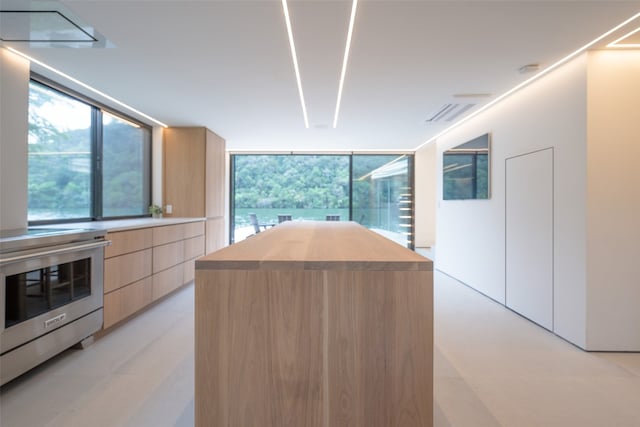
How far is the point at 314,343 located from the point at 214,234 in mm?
5111

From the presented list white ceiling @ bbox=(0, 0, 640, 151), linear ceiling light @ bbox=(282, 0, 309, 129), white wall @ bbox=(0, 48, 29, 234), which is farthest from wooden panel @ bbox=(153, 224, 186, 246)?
linear ceiling light @ bbox=(282, 0, 309, 129)

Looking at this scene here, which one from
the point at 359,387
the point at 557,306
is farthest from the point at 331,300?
the point at 557,306

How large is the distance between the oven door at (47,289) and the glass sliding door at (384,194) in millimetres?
5749

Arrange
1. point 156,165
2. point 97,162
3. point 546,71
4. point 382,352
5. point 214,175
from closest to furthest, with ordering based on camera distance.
Result: point 382,352
point 546,71
point 97,162
point 156,165
point 214,175

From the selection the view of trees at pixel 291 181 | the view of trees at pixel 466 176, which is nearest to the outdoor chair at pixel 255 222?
the view of trees at pixel 291 181

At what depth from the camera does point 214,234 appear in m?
5.79

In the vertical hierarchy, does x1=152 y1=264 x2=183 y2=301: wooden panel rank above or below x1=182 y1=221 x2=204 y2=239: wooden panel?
below

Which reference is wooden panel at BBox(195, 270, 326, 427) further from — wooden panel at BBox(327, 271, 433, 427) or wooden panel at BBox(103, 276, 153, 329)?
wooden panel at BBox(103, 276, 153, 329)

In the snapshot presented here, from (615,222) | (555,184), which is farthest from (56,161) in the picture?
(615,222)

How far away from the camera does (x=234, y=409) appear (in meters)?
1.05

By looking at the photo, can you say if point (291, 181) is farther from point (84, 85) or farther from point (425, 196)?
point (84, 85)

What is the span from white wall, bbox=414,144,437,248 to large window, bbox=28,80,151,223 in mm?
6078

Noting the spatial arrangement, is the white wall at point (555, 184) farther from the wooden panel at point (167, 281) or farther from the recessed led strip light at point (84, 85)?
the recessed led strip light at point (84, 85)

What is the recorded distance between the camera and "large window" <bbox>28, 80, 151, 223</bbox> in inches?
120
